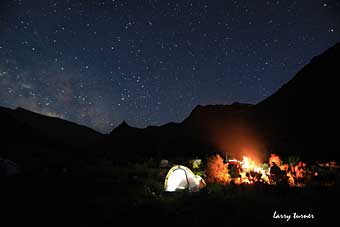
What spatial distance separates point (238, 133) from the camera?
199ft

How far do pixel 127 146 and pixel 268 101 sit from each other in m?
38.6

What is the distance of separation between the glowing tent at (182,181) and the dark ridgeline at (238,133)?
12542mm

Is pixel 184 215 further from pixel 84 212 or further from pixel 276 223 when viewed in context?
pixel 84 212

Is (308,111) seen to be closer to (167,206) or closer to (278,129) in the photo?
Answer: (278,129)

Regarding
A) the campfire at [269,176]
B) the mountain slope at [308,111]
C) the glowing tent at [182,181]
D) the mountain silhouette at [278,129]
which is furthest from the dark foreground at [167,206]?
the mountain slope at [308,111]

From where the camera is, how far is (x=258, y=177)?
1058 cm

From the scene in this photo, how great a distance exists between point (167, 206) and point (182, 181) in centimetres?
294

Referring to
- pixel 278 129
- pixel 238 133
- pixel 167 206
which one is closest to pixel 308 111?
pixel 278 129

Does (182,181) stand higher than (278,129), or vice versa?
(278,129)

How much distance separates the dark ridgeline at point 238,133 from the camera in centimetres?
3127

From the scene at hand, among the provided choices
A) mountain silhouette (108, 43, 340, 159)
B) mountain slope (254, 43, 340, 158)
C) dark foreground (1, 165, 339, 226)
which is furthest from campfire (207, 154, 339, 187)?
mountain slope (254, 43, 340, 158)

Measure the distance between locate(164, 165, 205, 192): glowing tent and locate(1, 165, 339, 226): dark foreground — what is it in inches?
25.5

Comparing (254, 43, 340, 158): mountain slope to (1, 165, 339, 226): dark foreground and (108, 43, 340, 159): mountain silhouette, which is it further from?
(1, 165, 339, 226): dark foreground

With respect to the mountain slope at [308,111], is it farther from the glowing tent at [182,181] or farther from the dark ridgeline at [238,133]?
the glowing tent at [182,181]
